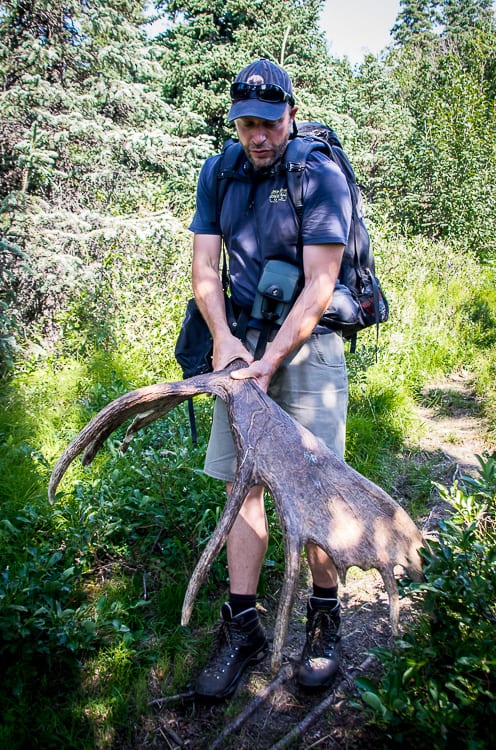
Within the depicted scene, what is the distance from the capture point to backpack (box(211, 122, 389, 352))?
8.21 feet

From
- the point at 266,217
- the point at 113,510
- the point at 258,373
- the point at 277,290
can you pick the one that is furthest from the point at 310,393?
the point at 113,510

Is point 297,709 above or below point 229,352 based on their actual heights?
below

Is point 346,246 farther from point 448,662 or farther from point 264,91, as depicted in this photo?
point 448,662

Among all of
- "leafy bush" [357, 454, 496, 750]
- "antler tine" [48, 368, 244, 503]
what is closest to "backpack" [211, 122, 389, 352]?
"antler tine" [48, 368, 244, 503]

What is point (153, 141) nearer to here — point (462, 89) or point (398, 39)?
point (462, 89)

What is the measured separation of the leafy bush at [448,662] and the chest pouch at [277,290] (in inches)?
44.2

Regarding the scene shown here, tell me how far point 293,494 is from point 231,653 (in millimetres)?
1088

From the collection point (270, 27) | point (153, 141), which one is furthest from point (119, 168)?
point (270, 27)

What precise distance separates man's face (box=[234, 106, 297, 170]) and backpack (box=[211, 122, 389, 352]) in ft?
0.17

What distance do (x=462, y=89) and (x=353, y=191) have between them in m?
12.0

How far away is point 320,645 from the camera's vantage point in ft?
8.61

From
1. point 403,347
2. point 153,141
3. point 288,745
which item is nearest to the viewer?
point 288,745

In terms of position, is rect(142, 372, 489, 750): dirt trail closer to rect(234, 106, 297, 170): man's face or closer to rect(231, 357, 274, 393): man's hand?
rect(231, 357, 274, 393): man's hand

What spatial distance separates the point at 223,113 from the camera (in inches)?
588
